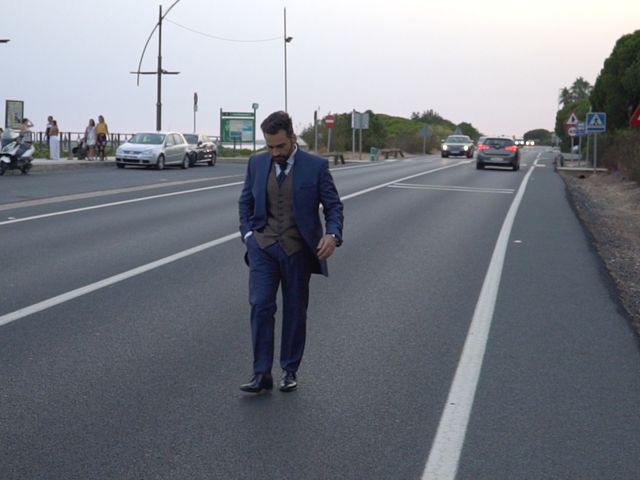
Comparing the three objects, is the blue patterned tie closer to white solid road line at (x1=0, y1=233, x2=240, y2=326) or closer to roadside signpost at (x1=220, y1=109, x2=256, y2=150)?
white solid road line at (x1=0, y1=233, x2=240, y2=326)

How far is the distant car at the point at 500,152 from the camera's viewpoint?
43.5 metres

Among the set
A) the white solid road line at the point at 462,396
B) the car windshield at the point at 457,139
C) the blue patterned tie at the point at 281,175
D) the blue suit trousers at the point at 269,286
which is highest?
the car windshield at the point at 457,139

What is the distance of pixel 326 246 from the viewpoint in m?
6.20

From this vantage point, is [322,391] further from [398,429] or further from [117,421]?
[117,421]

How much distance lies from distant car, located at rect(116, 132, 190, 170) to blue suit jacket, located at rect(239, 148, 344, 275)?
104 feet

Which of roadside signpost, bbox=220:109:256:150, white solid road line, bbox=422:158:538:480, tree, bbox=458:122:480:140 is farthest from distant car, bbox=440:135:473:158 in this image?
tree, bbox=458:122:480:140

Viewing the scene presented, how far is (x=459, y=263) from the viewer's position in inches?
497

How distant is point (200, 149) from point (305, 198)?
3702 centimetres

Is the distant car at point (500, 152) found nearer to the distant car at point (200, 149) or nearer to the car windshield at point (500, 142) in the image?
the car windshield at point (500, 142)

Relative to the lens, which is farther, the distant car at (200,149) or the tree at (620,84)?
the tree at (620,84)

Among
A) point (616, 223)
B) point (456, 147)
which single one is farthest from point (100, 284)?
point (456, 147)

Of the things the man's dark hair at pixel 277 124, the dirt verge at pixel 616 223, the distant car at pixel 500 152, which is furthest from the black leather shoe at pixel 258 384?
the distant car at pixel 500 152

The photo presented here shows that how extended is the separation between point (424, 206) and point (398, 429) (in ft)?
54.8

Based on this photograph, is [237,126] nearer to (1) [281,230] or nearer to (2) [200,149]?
(2) [200,149]
